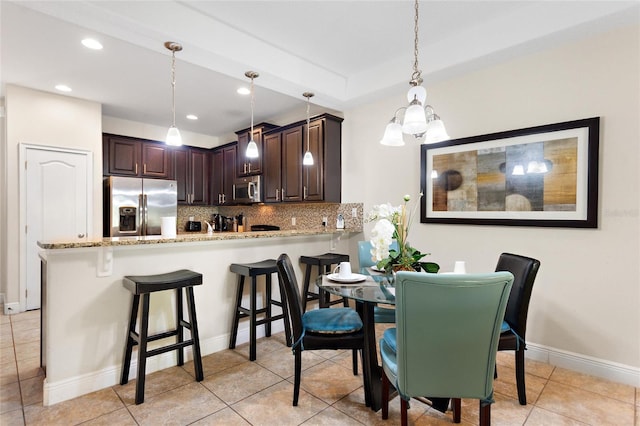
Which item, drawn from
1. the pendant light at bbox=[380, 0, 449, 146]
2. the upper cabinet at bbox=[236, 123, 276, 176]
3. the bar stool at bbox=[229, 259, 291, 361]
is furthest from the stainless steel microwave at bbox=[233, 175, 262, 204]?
the pendant light at bbox=[380, 0, 449, 146]

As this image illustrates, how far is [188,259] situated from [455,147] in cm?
269

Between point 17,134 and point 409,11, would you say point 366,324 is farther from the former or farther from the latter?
point 17,134

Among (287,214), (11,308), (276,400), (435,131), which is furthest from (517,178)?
(11,308)

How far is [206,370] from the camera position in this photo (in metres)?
2.49

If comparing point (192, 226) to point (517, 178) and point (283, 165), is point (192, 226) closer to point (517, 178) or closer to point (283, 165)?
point (283, 165)

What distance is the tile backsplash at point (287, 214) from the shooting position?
4.15 meters

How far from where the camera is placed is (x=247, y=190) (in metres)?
5.04

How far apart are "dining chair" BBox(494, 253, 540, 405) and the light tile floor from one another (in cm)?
25

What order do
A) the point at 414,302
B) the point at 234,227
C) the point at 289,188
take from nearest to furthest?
the point at 414,302 → the point at 289,188 → the point at 234,227

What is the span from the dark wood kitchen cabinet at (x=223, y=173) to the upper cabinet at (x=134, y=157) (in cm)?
Result: 79

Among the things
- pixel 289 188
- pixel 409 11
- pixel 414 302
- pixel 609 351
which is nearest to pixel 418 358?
pixel 414 302

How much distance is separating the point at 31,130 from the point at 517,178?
5350mm

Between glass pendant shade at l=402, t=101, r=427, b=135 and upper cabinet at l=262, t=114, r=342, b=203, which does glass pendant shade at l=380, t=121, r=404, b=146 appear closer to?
glass pendant shade at l=402, t=101, r=427, b=135

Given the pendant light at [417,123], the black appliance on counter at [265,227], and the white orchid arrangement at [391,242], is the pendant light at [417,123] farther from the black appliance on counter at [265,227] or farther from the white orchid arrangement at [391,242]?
the black appliance on counter at [265,227]
